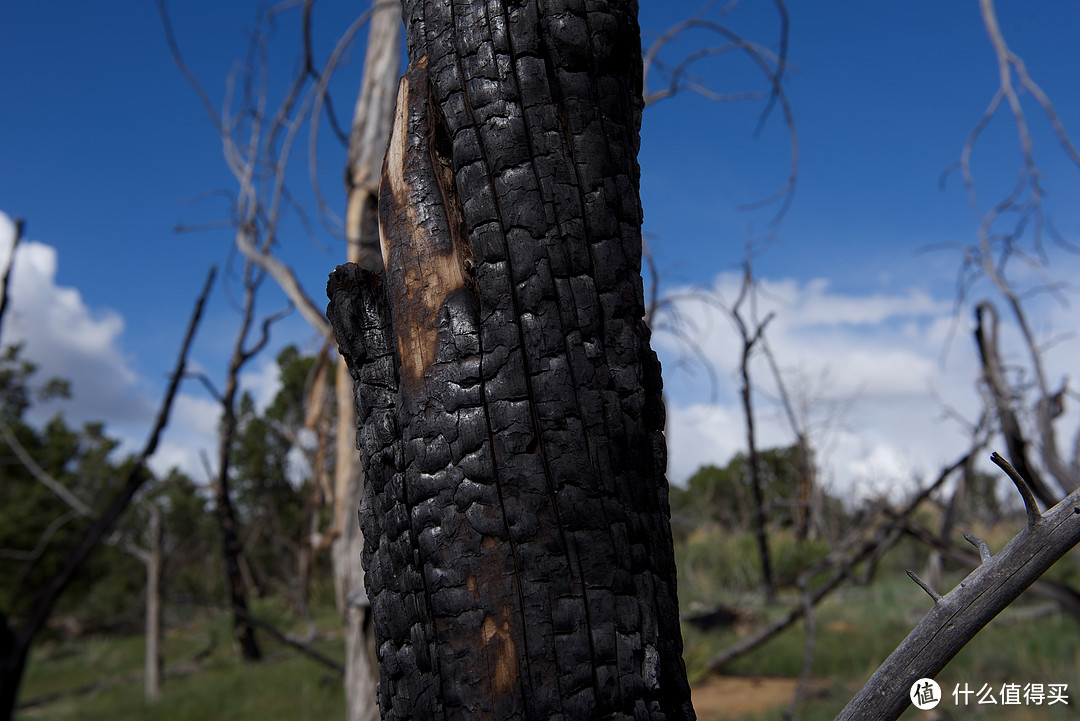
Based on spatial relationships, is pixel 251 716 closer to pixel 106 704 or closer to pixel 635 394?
pixel 106 704

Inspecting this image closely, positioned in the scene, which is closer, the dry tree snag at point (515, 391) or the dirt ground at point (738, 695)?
the dry tree snag at point (515, 391)

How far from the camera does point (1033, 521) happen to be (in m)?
1.32

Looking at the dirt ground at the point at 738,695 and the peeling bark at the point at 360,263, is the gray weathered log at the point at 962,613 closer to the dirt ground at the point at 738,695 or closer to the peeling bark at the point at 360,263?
the peeling bark at the point at 360,263

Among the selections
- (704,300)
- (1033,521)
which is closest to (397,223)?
(1033,521)

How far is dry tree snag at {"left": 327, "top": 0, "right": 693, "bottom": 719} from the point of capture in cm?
111

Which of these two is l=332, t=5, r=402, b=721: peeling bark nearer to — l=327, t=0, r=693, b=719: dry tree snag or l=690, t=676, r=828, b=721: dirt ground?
l=327, t=0, r=693, b=719: dry tree snag

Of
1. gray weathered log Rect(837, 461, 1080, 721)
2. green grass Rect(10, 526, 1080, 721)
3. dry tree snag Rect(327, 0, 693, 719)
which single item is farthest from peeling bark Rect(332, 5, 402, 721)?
green grass Rect(10, 526, 1080, 721)

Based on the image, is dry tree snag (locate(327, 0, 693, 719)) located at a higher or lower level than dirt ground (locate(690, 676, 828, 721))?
higher

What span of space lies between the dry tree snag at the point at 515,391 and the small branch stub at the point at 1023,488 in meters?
0.54

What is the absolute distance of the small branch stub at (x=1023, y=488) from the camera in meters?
1.21

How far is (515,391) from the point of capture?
114 centimetres

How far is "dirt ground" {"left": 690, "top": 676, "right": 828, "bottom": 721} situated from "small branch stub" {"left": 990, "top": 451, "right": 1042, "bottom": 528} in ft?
16.9

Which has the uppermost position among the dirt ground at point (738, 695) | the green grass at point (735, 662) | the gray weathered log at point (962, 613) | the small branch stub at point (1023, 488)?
the small branch stub at point (1023, 488)

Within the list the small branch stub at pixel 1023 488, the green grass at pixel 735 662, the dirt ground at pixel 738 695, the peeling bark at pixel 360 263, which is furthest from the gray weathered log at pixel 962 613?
the dirt ground at pixel 738 695
